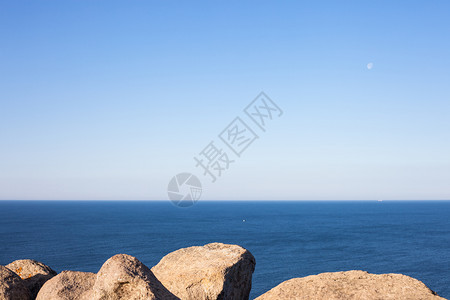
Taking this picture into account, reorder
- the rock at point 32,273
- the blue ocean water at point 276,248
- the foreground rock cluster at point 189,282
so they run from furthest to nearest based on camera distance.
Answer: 1. the blue ocean water at point 276,248
2. the rock at point 32,273
3. the foreground rock cluster at point 189,282

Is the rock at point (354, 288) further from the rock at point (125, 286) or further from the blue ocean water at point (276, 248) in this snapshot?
the blue ocean water at point (276, 248)

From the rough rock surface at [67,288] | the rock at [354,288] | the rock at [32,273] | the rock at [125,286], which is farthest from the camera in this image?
the rock at [32,273]

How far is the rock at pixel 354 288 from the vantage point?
9.05 meters

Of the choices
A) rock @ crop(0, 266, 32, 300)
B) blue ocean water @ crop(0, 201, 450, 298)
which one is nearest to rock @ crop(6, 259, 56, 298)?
rock @ crop(0, 266, 32, 300)

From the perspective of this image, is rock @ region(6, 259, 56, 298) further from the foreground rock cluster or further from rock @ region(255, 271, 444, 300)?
rock @ region(255, 271, 444, 300)

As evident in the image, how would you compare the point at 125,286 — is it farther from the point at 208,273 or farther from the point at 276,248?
the point at 276,248

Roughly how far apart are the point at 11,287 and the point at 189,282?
14.4ft

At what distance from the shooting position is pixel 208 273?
34.7ft

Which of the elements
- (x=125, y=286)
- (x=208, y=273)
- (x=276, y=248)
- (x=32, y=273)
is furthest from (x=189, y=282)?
(x=276, y=248)

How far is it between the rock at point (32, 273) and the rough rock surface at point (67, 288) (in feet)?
3.86

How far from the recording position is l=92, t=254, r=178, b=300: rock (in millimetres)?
7543

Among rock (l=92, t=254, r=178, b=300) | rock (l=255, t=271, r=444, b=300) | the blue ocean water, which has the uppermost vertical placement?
rock (l=92, t=254, r=178, b=300)

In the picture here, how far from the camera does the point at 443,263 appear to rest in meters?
88.1

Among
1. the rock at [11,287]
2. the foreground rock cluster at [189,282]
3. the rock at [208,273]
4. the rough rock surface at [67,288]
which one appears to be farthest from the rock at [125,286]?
the rock at [208,273]
